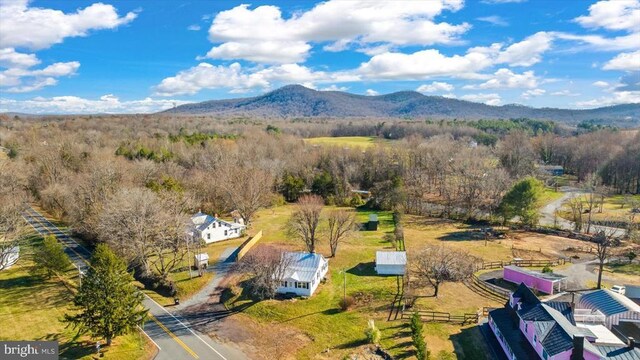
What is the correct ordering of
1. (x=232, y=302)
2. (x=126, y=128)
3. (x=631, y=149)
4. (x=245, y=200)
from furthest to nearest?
(x=126, y=128)
(x=631, y=149)
(x=245, y=200)
(x=232, y=302)

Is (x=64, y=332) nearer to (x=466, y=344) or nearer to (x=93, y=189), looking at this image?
(x=93, y=189)

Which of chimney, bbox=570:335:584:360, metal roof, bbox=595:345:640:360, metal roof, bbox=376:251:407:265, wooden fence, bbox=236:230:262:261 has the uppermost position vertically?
chimney, bbox=570:335:584:360

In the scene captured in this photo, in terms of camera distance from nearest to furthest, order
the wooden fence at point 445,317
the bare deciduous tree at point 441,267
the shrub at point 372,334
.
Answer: the shrub at point 372,334
the wooden fence at point 445,317
the bare deciduous tree at point 441,267

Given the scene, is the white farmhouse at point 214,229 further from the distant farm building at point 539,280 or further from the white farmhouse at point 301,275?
the distant farm building at point 539,280

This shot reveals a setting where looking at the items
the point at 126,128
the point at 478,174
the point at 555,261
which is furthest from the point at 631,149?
the point at 126,128

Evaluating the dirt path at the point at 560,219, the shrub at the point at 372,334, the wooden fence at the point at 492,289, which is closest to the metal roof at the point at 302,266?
the shrub at the point at 372,334

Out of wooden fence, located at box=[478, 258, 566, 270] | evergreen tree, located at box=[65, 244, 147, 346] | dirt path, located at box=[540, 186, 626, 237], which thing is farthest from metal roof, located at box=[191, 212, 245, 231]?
dirt path, located at box=[540, 186, 626, 237]

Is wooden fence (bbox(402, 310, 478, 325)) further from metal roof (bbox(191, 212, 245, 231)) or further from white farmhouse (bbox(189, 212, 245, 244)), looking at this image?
metal roof (bbox(191, 212, 245, 231))
